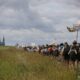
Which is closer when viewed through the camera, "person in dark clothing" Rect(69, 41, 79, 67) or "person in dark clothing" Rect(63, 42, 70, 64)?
"person in dark clothing" Rect(69, 41, 79, 67)

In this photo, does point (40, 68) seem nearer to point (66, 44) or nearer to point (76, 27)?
point (66, 44)

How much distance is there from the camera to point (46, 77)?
21.0 meters

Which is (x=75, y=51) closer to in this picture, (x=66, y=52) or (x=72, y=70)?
(x=66, y=52)

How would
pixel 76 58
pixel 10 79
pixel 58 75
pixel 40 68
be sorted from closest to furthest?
pixel 10 79
pixel 58 75
pixel 40 68
pixel 76 58

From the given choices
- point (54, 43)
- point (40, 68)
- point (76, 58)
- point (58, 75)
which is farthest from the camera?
point (54, 43)

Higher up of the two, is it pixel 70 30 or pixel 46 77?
pixel 70 30

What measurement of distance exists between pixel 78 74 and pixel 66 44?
8.25m

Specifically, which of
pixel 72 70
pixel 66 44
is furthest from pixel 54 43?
pixel 72 70

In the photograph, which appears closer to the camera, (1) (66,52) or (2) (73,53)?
(2) (73,53)

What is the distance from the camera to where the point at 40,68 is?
25922mm

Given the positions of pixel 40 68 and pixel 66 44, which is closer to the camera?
pixel 40 68

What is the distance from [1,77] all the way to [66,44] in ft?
28.9

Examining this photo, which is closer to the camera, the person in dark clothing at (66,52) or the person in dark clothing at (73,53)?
the person in dark clothing at (73,53)

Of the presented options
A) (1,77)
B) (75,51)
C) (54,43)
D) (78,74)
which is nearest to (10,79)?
(1,77)
